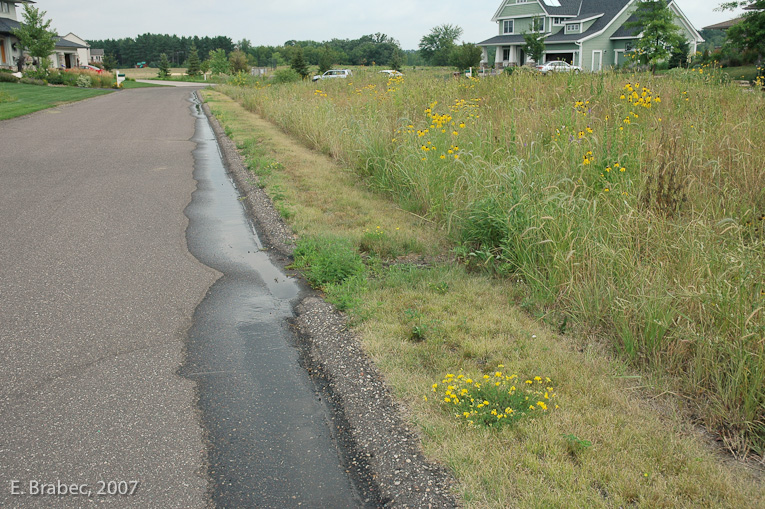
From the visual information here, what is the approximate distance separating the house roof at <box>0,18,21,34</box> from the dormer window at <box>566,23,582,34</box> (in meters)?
44.4

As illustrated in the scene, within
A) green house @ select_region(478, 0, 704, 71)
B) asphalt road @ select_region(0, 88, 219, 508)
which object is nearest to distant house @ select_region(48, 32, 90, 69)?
green house @ select_region(478, 0, 704, 71)

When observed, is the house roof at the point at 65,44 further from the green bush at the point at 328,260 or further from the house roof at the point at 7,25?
the green bush at the point at 328,260

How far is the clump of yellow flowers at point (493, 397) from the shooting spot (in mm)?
3297

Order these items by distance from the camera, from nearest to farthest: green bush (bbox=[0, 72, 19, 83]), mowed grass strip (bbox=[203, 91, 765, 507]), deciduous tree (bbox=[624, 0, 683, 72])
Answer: mowed grass strip (bbox=[203, 91, 765, 507])
deciduous tree (bbox=[624, 0, 683, 72])
green bush (bbox=[0, 72, 19, 83])

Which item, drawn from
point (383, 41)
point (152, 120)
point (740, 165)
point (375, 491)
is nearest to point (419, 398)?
point (375, 491)

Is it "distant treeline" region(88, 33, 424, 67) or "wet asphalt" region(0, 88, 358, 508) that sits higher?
"distant treeline" region(88, 33, 424, 67)

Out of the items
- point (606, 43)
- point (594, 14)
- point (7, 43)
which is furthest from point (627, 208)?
point (7, 43)

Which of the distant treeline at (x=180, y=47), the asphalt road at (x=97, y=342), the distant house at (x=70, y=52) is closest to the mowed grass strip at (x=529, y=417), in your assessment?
the asphalt road at (x=97, y=342)

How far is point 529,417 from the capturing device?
10.8 feet

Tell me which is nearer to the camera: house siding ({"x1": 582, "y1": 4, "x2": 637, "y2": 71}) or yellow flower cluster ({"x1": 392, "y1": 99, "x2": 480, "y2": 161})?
yellow flower cluster ({"x1": 392, "y1": 99, "x2": 480, "y2": 161})

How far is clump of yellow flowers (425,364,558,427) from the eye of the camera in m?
3.30

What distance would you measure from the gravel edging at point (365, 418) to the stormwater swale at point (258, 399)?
87 mm

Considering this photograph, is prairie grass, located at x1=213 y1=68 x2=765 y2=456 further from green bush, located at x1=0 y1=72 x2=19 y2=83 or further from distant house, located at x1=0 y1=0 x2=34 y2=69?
distant house, located at x1=0 y1=0 x2=34 y2=69

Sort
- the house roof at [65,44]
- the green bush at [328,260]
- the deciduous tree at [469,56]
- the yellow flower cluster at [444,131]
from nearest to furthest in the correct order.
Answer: the green bush at [328,260] < the yellow flower cluster at [444,131] < the deciduous tree at [469,56] < the house roof at [65,44]
